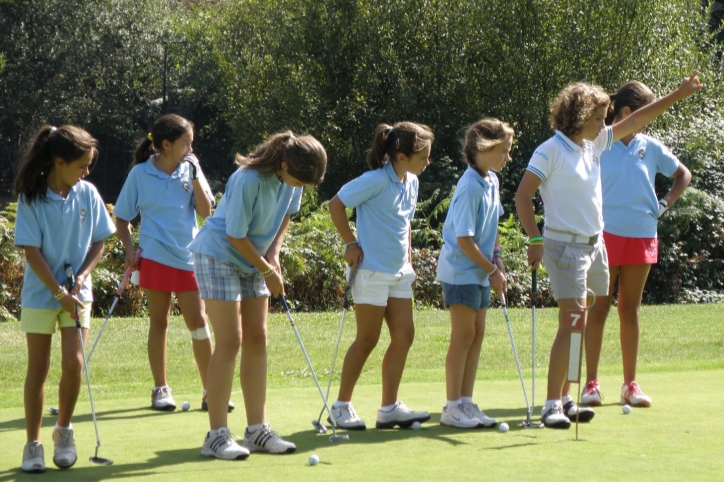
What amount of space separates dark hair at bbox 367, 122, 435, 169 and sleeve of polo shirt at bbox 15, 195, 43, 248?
2.01 metres

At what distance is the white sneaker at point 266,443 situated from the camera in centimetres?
507

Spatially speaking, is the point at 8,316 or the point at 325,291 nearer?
the point at 8,316

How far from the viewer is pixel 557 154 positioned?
584cm

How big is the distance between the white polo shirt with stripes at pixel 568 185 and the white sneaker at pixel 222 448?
228cm

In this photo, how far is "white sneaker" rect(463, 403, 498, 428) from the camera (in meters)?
5.80

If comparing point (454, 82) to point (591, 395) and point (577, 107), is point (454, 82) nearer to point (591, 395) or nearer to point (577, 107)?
point (591, 395)

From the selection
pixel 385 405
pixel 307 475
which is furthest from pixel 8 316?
pixel 307 475

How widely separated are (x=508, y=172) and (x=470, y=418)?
17.2 metres

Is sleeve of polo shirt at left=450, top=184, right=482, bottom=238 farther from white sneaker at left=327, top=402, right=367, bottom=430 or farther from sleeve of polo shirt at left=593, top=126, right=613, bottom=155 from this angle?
white sneaker at left=327, top=402, right=367, bottom=430

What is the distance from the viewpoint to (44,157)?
16.3 ft

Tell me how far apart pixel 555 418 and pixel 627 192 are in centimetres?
186

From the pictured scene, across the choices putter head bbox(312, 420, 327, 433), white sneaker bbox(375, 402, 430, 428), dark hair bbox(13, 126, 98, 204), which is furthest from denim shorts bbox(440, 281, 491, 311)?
dark hair bbox(13, 126, 98, 204)

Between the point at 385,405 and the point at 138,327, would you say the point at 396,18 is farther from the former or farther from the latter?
the point at 385,405

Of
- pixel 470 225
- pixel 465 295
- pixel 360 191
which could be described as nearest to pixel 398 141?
pixel 360 191
